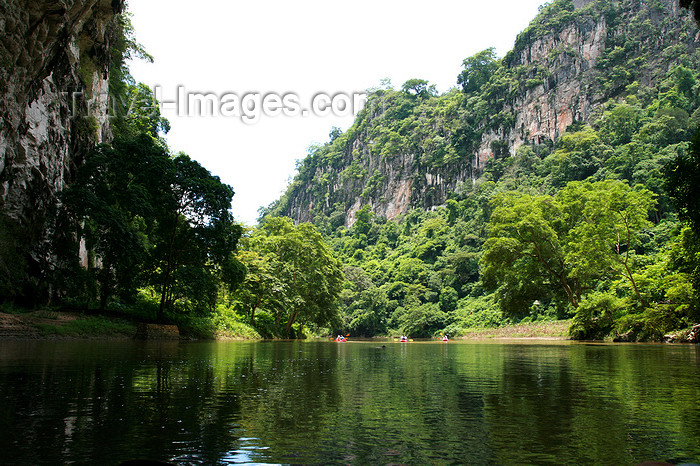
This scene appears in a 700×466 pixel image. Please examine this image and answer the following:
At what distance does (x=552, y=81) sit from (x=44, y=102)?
292 feet

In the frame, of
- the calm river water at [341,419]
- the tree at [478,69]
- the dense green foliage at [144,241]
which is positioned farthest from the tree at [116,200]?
the tree at [478,69]

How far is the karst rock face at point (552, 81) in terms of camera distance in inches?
3164

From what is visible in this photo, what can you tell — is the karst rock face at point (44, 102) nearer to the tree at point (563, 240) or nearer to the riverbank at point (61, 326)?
the riverbank at point (61, 326)

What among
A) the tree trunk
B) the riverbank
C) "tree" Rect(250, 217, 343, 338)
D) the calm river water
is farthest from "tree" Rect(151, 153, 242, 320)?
the calm river water

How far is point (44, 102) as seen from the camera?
20609mm

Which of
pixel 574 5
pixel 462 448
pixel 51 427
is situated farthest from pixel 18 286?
pixel 574 5

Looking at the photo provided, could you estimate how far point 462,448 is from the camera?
3.09 metres

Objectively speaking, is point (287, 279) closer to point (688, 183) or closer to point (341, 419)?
point (688, 183)

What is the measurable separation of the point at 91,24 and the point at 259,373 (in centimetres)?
2235

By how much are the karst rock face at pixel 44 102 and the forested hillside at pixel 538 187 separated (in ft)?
70.0

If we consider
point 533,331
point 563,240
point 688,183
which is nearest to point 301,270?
point 533,331

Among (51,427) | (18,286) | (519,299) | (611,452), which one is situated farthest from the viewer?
(519,299)

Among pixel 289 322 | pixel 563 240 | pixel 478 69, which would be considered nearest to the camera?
pixel 563 240

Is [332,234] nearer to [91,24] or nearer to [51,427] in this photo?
[91,24]
